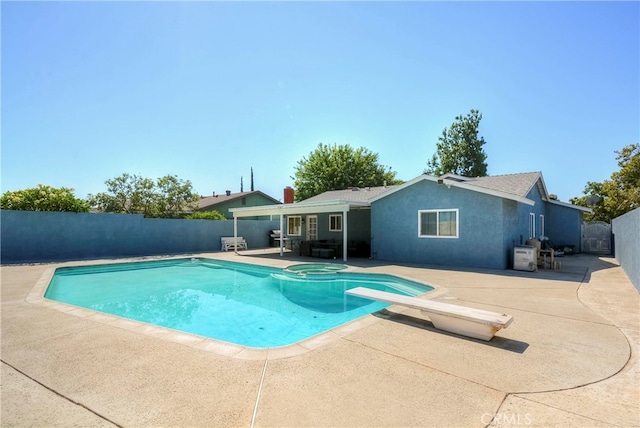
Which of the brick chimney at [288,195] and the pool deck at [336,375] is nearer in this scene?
the pool deck at [336,375]

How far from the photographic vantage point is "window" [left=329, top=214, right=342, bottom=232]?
1836 cm

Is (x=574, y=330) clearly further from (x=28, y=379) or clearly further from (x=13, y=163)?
(x=13, y=163)

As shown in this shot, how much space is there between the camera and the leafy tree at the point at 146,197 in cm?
2417

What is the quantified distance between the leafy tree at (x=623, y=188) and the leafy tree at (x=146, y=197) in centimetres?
3098

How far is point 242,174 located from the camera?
63906 mm

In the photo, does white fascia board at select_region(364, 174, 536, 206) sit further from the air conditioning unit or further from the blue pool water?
the blue pool water

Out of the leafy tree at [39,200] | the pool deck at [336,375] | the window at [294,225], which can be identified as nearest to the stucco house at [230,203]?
the window at [294,225]

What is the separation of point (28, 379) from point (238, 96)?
14444 mm

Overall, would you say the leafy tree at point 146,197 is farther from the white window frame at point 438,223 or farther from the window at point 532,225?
the window at point 532,225

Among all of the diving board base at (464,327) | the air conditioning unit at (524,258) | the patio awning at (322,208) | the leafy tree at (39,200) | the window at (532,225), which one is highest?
the leafy tree at (39,200)

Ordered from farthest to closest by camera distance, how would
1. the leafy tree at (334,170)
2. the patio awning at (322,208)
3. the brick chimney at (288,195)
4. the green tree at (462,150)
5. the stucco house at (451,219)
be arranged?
the green tree at (462,150) < the leafy tree at (334,170) < the brick chimney at (288,195) < the patio awning at (322,208) < the stucco house at (451,219)

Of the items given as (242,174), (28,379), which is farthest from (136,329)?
(242,174)

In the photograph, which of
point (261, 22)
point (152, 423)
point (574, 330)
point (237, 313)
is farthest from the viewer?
point (261, 22)

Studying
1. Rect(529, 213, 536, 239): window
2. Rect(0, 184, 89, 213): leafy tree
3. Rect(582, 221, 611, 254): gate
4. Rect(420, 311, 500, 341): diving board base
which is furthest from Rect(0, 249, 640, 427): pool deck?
Rect(582, 221, 611, 254): gate
